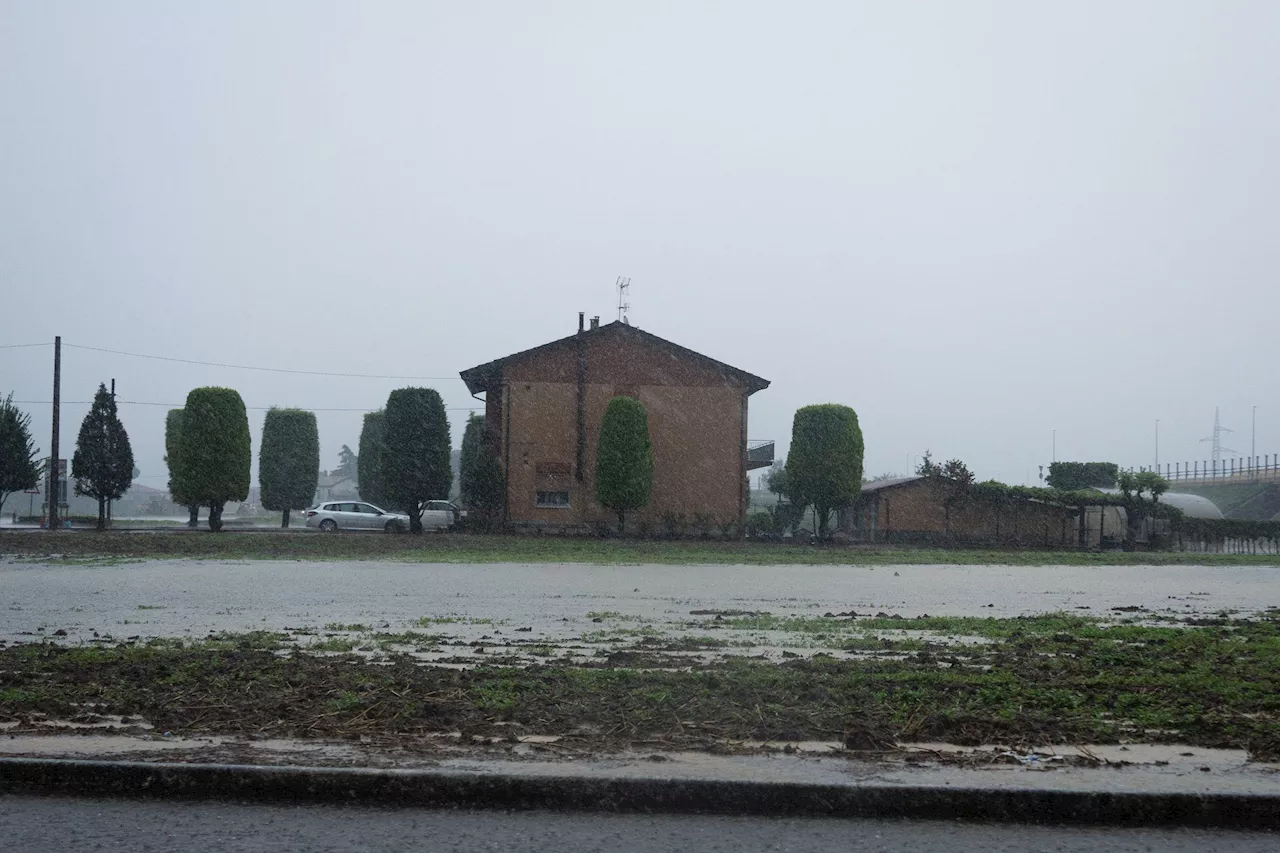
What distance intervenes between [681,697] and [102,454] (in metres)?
44.7

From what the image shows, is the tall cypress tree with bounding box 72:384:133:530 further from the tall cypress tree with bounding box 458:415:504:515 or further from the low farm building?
the low farm building

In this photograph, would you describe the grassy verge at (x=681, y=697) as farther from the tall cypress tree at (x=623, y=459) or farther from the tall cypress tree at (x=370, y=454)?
the tall cypress tree at (x=370, y=454)

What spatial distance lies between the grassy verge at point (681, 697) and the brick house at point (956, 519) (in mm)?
35244

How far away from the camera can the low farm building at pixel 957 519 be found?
43438 mm

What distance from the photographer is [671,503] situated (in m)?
46.2

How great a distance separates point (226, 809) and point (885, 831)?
303 cm

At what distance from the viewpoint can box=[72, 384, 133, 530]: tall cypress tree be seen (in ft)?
149

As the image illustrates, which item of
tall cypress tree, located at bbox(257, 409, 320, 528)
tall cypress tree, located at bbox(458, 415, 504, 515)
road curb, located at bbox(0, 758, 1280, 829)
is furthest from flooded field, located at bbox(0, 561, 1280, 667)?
A: tall cypress tree, located at bbox(257, 409, 320, 528)

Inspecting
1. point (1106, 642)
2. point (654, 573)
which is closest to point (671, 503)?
point (654, 573)

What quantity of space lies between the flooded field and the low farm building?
61.3 feet

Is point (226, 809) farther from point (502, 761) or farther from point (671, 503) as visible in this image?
point (671, 503)

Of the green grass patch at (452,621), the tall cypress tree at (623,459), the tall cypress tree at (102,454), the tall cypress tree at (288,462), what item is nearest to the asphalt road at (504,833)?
the green grass patch at (452,621)

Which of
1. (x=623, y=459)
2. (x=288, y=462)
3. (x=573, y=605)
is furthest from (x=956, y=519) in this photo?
(x=288, y=462)

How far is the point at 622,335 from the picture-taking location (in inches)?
1801
